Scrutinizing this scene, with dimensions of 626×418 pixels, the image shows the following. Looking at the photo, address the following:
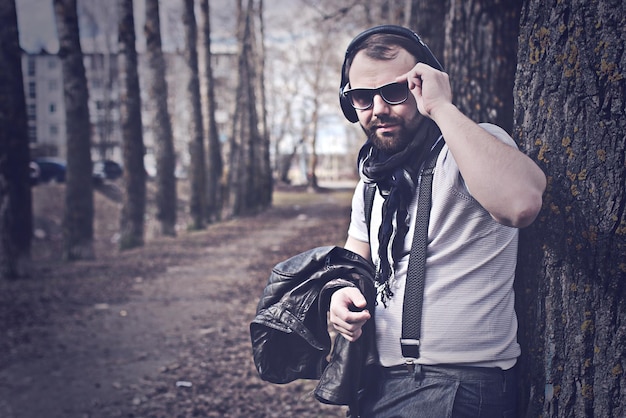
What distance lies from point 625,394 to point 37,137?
68.4 m

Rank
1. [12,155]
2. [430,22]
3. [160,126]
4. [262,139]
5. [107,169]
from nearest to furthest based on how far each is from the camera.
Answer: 1. [430,22]
2. [12,155]
3. [160,126]
4. [262,139]
5. [107,169]

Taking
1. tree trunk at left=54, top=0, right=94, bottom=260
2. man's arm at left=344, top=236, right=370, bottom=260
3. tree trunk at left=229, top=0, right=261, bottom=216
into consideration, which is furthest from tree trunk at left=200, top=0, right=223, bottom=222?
man's arm at left=344, top=236, right=370, bottom=260

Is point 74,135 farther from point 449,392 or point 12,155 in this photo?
point 449,392

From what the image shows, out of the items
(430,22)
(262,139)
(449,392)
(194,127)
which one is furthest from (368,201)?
(262,139)

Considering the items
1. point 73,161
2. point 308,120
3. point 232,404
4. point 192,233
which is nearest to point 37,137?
point 308,120

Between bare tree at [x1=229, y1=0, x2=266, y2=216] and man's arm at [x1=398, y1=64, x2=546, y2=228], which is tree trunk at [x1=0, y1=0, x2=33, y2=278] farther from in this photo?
bare tree at [x1=229, y1=0, x2=266, y2=216]

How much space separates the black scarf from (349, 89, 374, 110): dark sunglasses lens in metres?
0.24

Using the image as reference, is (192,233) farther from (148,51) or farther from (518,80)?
(518,80)

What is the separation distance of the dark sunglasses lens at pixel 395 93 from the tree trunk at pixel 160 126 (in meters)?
15.8

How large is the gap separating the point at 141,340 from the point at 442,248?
600 cm

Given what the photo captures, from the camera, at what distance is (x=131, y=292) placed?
10.2 m

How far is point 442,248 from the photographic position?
2236mm

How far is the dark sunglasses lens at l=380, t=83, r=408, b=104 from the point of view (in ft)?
7.90

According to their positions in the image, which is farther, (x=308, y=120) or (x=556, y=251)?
(x=308, y=120)
